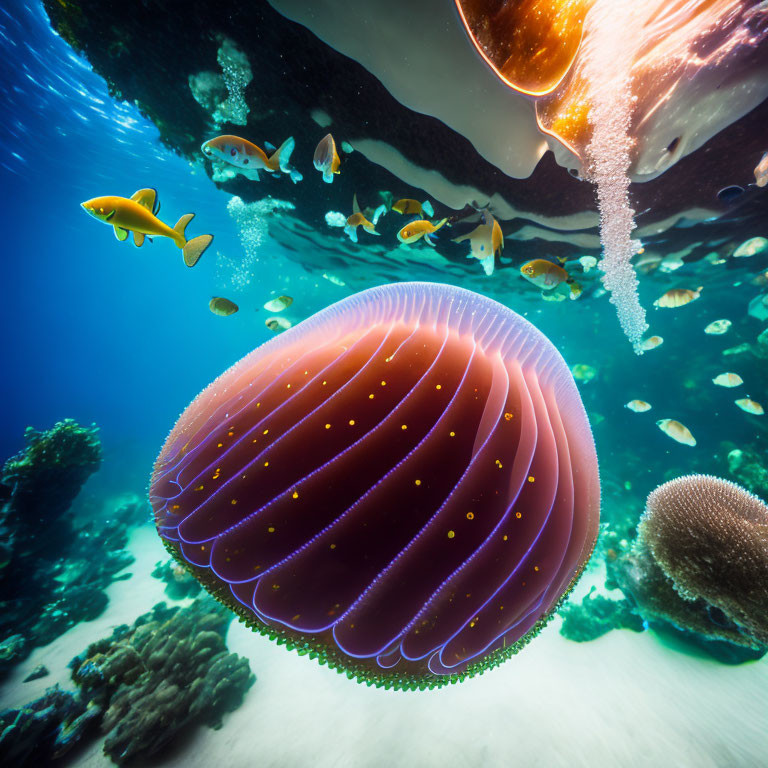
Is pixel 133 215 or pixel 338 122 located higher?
pixel 338 122

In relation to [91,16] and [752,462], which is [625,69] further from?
[752,462]

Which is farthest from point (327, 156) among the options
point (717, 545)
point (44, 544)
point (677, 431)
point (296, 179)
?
point (44, 544)

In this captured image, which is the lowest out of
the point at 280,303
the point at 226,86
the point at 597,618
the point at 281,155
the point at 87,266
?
the point at 87,266

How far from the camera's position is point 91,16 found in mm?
5070

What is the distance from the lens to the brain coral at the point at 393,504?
3.12ft

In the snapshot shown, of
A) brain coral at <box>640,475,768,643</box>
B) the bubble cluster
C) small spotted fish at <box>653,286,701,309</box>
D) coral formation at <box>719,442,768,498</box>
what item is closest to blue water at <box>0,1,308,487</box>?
the bubble cluster

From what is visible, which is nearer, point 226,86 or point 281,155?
point 281,155

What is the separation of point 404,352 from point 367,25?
17.5 feet

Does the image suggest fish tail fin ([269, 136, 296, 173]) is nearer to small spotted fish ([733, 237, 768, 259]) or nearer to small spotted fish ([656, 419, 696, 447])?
small spotted fish ([656, 419, 696, 447])

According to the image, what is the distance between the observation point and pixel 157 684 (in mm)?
4125

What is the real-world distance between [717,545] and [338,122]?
7.82m

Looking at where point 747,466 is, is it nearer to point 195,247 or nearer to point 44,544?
point 195,247

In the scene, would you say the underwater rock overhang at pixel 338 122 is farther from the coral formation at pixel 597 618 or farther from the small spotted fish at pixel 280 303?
the coral formation at pixel 597 618

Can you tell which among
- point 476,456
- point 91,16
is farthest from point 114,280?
point 476,456
